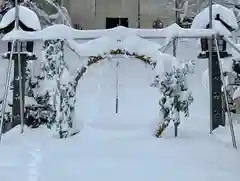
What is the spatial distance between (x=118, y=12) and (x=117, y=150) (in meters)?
11.8

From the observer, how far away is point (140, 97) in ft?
28.5

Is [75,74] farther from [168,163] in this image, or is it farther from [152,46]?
[168,163]

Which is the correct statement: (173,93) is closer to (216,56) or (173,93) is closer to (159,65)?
(159,65)

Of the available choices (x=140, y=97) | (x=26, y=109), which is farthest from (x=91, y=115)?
(x=140, y=97)

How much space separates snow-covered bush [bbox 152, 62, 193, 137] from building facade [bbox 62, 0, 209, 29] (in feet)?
30.7

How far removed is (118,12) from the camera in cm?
1617

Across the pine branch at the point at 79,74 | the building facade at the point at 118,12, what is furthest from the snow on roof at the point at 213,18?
the building facade at the point at 118,12

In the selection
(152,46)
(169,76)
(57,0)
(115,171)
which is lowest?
(115,171)

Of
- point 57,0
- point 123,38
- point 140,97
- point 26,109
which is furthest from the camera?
point 57,0

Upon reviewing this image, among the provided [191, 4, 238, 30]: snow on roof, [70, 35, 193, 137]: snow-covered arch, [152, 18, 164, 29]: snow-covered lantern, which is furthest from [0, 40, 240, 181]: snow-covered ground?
[152, 18, 164, 29]: snow-covered lantern

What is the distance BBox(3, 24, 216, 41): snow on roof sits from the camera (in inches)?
217

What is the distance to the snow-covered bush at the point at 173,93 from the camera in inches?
217

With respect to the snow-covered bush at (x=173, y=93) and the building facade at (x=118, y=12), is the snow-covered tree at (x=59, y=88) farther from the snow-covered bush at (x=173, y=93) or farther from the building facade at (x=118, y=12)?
the building facade at (x=118, y=12)

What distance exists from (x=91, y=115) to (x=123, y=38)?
1609 mm
